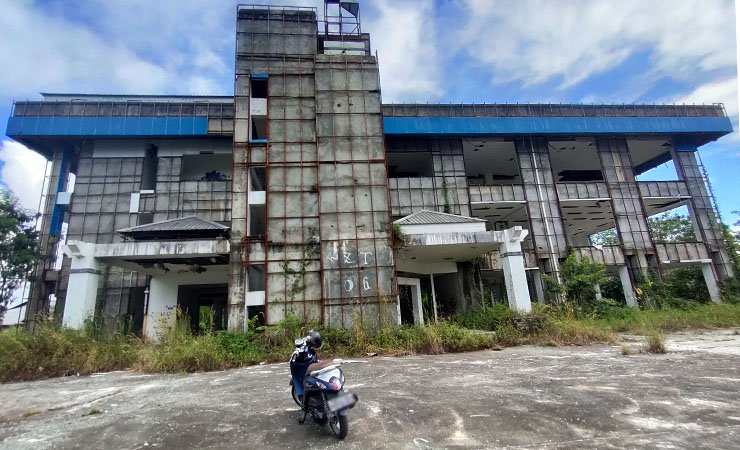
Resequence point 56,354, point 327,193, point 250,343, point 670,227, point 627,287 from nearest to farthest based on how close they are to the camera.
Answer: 1. point 56,354
2. point 250,343
3. point 327,193
4. point 627,287
5. point 670,227

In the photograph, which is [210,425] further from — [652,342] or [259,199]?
[259,199]

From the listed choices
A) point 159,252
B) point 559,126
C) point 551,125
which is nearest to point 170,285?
point 159,252

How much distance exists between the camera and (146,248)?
12055 millimetres

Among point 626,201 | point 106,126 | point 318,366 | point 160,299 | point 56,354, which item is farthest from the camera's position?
point 626,201

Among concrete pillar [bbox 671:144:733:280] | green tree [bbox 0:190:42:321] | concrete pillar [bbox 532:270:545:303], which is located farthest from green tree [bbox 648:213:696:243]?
green tree [bbox 0:190:42:321]

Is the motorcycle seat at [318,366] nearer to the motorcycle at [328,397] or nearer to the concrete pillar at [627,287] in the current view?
the motorcycle at [328,397]

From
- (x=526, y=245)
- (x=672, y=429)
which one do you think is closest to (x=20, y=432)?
(x=672, y=429)

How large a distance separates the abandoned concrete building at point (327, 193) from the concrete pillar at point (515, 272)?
2.8 inches

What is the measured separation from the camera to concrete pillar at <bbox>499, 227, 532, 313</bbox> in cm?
1229

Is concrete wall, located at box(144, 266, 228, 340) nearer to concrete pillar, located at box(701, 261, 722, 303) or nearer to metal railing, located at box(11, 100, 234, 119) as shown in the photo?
metal railing, located at box(11, 100, 234, 119)

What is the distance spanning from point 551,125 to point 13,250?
1105 inches

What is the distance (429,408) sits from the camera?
4.44 meters

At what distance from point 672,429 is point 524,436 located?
1476mm

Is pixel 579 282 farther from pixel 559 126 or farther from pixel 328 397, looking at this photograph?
pixel 328 397
